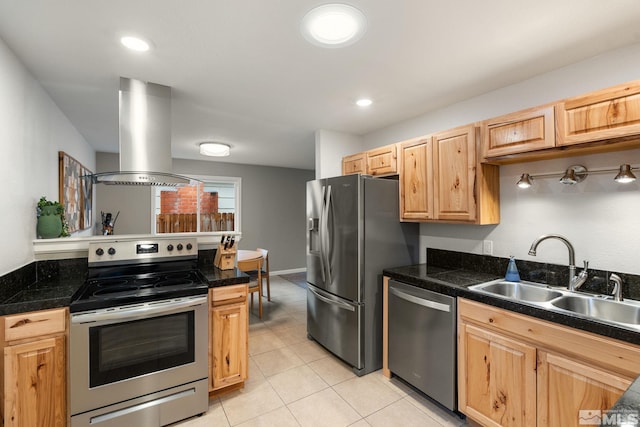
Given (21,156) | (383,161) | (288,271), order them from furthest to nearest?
(288,271), (383,161), (21,156)

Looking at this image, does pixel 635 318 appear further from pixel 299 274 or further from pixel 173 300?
pixel 299 274

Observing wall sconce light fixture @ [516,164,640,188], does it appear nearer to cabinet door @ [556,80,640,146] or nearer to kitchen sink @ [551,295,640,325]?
cabinet door @ [556,80,640,146]

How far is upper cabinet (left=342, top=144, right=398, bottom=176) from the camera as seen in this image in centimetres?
284

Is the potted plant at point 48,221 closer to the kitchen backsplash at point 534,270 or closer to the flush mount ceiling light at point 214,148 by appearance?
the flush mount ceiling light at point 214,148

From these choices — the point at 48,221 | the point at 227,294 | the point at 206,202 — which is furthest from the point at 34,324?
the point at 206,202

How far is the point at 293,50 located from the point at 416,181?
1509 millimetres

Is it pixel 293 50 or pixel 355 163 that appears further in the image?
pixel 355 163

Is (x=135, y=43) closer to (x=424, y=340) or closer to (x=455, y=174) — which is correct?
(x=455, y=174)

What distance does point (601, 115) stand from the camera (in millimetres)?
1585

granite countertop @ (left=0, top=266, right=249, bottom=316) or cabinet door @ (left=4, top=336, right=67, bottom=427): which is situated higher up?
granite countertop @ (left=0, top=266, right=249, bottom=316)

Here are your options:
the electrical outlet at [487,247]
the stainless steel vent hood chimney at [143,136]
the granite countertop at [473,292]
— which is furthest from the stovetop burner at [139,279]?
the electrical outlet at [487,247]

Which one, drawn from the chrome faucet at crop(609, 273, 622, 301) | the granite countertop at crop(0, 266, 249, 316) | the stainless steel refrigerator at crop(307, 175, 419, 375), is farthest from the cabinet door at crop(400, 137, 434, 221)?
the granite countertop at crop(0, 266, 249, 316)

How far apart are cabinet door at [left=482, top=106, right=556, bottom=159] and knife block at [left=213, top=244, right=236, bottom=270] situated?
2.15 m
